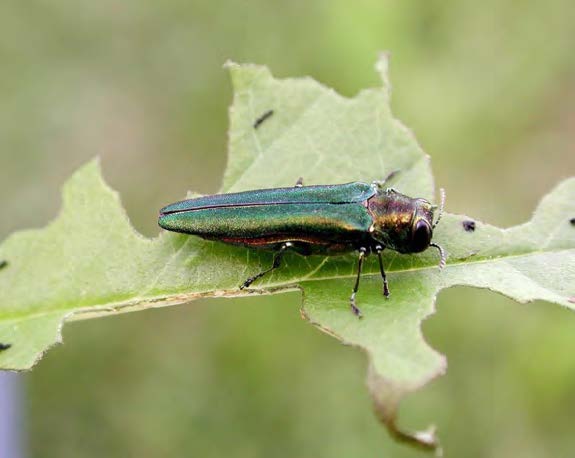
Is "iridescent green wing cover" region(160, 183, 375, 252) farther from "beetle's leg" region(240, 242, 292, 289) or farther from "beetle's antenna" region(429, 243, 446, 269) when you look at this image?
"beetle's antenna" region(429, 243, 446, 269)

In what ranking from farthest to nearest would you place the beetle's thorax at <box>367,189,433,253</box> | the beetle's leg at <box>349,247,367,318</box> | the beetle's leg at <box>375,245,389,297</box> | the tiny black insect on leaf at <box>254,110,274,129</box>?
the tiny black insect on leaf at <box>254,110,274,129</box> < the beetle's thorax at <box>367,189,433,253</box> < the beetle's leg at <box>375,245,389,297</box> < the beetle's leg at <box>349,247,367,318</box>

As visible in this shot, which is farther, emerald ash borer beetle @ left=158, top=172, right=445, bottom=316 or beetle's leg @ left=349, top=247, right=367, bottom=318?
emerald ash borer beetle @ left=158, top=172, right=445, bottom=316

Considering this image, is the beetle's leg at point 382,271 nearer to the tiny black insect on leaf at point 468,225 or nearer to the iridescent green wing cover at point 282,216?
the iridescent green wing cover at point 282,216

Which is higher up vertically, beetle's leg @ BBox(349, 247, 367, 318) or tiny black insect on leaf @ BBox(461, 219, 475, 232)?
tiny black insect on leaf @ BBox(461, 219, 475, 232)

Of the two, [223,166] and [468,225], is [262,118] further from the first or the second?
[223,166]

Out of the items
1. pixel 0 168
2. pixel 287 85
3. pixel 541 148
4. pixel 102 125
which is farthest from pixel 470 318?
pixel 0 168

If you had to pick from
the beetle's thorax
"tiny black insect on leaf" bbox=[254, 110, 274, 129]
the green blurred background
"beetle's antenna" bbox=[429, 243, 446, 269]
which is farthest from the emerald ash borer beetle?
the green blurred background

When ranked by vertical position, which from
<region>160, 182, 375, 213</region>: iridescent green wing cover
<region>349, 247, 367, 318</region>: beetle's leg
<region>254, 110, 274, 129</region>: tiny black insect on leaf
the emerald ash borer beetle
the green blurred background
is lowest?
<region>349, 247, 367, 318</region>: beetle's leg

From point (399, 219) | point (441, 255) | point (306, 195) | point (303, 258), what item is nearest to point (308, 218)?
point (306, 195)
